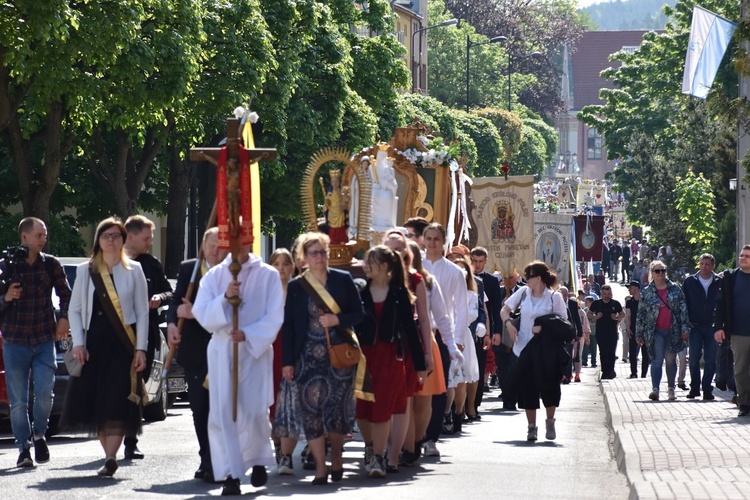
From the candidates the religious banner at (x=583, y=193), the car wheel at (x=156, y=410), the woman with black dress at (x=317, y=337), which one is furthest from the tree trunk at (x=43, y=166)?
the religious banner at (x=583, y=193)

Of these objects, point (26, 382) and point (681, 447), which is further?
point (681, 447)

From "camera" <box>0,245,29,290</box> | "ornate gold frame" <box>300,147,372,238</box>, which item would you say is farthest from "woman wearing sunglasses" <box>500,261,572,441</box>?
"camera" <box>0,245,29,290</box>

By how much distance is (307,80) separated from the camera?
42.1 metres

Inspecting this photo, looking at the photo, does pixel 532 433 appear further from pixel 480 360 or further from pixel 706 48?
pixel 706 48

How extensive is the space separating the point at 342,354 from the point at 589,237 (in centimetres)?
4085

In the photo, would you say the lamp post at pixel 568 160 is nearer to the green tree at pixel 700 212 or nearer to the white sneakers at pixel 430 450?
the green tree at pixel 700 212

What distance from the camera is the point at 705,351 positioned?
21500 mm

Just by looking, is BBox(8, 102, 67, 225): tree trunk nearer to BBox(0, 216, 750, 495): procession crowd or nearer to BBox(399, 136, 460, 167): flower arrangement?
BBox(399, 136, 460, 167): flower arrangement

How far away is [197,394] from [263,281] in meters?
1.06

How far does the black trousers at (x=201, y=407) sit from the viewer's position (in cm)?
1150

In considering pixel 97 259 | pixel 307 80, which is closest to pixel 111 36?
pixel 97 259

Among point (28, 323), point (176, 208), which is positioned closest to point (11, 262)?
point (28, 323)

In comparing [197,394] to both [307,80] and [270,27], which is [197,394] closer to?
[270,27]

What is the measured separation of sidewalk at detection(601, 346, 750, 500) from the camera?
34.9ft
